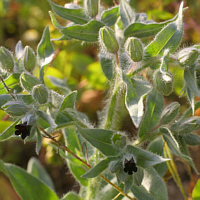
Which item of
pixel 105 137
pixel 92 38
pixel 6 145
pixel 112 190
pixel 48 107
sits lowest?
pixel 6 145

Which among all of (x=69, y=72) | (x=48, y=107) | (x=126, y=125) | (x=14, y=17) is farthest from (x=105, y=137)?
(x=14, y=17)

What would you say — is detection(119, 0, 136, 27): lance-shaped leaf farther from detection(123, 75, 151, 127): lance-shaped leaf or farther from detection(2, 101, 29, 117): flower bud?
detection(2, 101, 29, 117): flower bud

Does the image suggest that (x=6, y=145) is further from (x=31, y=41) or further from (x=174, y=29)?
(x=174, y=29)

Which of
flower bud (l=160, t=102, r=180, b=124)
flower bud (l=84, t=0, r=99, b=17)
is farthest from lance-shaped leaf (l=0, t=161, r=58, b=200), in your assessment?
flower bud (l=84, t=0, r=99, b=17)

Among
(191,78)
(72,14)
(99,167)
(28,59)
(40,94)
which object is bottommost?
(99,167)

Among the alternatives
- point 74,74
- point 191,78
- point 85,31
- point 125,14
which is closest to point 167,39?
point 191,78

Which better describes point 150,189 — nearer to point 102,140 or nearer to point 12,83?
point 102,140
